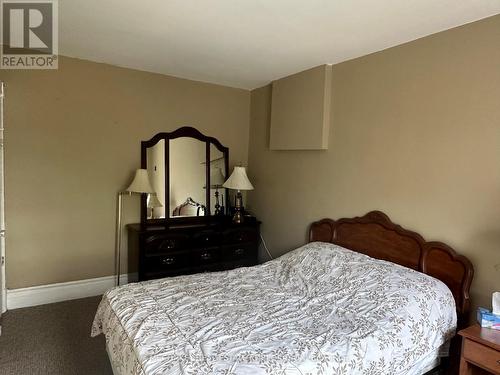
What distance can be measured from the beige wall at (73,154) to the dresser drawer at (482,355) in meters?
3.14

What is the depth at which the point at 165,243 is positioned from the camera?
3303mm

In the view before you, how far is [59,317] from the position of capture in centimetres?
301

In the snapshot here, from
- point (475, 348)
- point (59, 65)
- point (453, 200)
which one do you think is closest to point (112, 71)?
point (59, 65)

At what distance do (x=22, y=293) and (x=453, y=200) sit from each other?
3779mm

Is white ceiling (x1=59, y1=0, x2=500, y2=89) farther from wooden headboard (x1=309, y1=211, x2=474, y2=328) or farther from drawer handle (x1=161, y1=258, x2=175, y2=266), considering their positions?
drawer handle (x1=161, y1=258, x2=175, y2=266)

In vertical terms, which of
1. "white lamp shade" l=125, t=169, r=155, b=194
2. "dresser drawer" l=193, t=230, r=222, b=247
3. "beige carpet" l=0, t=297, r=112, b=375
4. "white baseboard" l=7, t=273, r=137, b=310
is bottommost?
"beige carpet" l=0, t=297, r=112, b=375

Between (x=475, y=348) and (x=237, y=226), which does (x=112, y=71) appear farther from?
(x=475, y=348)

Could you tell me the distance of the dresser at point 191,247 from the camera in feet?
10.6

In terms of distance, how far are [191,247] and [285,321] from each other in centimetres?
179

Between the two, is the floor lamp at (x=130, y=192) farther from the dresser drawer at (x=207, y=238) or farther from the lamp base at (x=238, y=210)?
the lamp base at (x=238, y=210)

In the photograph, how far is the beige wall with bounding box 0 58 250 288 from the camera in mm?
3111

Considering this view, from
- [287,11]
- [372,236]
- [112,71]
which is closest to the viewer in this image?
[287,11]

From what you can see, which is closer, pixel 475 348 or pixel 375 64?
pixel 475 348

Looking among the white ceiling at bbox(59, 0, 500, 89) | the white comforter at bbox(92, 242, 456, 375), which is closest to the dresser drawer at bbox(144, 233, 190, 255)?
the white comforter at bbox(92, 242, 456, 375)
